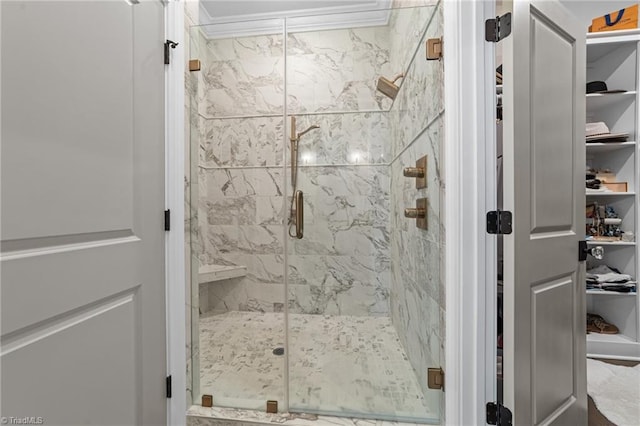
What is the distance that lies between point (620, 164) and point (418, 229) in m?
1.95

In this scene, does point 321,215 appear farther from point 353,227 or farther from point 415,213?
point 415,213

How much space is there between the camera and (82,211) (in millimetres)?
965

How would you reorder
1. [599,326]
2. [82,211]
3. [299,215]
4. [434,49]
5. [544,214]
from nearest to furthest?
1. [82,211]
2. [544,214]
3. [434,49]
4. [299,215]
5. [599,326]

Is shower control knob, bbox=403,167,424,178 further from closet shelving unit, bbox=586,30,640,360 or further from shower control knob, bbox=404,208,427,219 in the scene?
closet shelving unit, bbox=586,30,640,360

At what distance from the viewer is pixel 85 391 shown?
3.20ft

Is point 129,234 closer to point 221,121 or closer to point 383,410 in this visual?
point 221,121

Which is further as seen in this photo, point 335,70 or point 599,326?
point 599,326

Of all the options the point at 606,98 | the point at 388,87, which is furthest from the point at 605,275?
the point at 388,87

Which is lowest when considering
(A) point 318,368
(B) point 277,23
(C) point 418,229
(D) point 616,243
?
(A) point 318,368

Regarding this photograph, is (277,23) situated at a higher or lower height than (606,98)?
higher

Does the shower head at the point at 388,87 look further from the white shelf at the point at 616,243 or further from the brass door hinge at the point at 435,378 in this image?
the white shelf at the point at 616,243

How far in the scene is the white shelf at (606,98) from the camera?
228 centimetres

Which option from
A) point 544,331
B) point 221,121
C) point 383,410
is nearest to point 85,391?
point 383,410

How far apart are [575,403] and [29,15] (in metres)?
2.42
